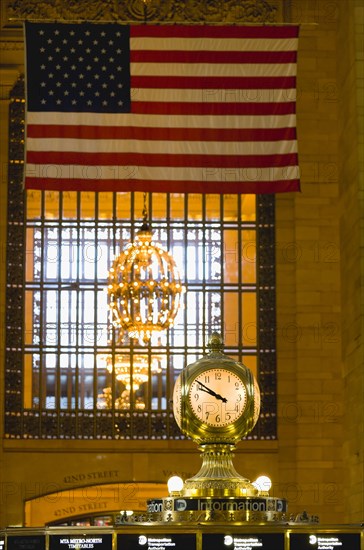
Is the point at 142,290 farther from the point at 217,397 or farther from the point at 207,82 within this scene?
the point at 217,397

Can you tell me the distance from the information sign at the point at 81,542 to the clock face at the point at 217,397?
75cm

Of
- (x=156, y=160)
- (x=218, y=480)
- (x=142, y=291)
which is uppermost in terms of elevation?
(x=142, y=291)

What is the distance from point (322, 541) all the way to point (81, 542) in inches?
32.4

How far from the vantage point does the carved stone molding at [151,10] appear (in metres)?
20.3

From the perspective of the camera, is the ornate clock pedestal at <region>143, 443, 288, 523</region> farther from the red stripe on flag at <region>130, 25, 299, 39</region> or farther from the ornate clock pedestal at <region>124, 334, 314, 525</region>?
the red stripe on flag at <region>130, 25, 299, 39</region>

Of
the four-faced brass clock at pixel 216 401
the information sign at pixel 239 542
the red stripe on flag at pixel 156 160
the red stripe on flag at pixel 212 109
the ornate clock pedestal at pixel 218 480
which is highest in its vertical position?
the red stripe on flag at pixel 212 109

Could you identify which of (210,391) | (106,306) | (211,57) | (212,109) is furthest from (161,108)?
(106,306)

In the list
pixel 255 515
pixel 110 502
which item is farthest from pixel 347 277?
pixel 255 515

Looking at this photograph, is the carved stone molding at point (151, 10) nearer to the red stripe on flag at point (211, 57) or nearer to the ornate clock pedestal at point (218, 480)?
the red stripe on flag at point (211, 57)

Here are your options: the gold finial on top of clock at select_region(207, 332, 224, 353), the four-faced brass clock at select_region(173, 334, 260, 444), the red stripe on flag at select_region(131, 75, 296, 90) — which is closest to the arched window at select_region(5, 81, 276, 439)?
the red stripe on flag at select_region(131, 75, 296, 90)

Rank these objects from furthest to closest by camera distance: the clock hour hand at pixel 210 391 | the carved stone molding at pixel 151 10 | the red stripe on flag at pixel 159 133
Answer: the carved stone molding at pixel 151 10 < the red stripe on flag at pixel 159 133 < the clock hour hand at pixel 210 391

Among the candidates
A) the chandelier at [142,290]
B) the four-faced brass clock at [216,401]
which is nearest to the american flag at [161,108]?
the chandelier at [142,290]

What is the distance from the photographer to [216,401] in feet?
16.5

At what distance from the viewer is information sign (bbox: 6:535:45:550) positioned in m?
4.54
